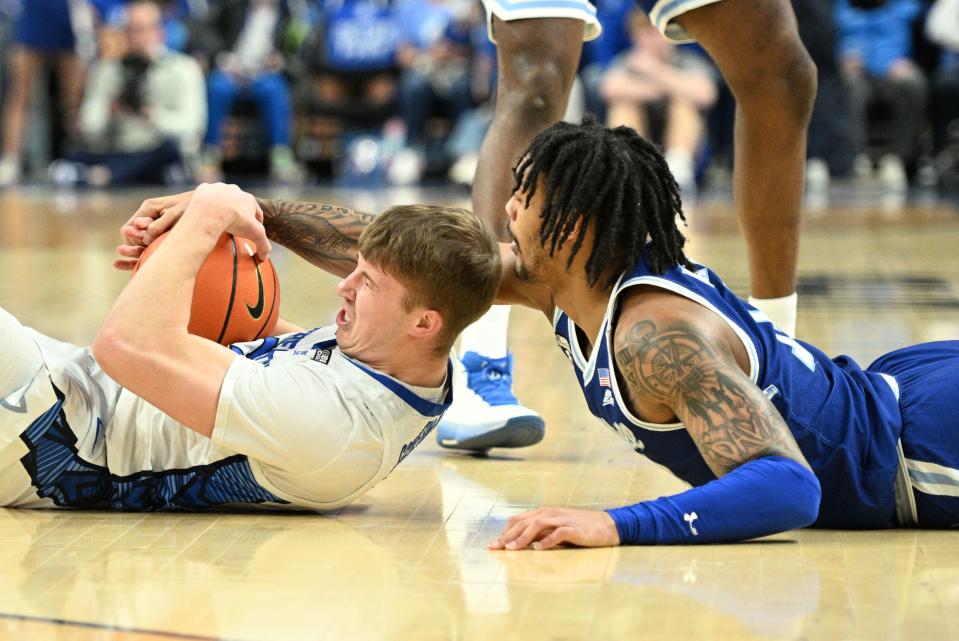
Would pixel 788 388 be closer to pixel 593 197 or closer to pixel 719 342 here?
pixel 719 342

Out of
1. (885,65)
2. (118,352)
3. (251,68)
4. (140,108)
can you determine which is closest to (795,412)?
(118,352)

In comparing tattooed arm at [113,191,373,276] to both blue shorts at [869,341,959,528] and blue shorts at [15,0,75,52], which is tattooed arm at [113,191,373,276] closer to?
blue shorts at [869,341,959,528]

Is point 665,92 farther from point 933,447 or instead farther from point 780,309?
point 933,447

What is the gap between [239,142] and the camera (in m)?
14.5

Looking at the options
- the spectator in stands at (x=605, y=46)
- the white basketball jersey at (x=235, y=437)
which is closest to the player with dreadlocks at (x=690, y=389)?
the white basketball jersey at (x=235, y=437)

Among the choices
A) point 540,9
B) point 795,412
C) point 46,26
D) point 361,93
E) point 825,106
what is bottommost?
point 361,93

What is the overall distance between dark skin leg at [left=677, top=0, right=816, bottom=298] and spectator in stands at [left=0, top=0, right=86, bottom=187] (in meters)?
11.1

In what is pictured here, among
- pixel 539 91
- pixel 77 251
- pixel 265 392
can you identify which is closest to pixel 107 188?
pixel 77 251

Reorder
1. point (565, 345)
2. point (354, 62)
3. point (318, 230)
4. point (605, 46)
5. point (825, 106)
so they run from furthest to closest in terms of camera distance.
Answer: point (354, 62)
point (605, 46)
point (825, 106)
point (318, 230)
point (565, 345)

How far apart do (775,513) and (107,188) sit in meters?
12.1

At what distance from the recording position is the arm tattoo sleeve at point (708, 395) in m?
2.48

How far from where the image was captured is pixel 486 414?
11.6 ft

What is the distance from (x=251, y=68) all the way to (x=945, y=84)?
6584 mm

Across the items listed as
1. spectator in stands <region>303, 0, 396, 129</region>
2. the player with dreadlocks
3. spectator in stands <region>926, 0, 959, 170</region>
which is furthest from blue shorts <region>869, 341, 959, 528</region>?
spectator in stands <region>303, 0, 396, 129</region>
